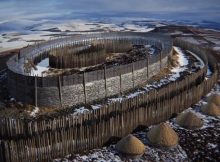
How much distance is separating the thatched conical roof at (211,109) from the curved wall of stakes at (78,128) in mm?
1758

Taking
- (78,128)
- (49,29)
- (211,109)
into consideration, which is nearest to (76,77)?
(78,128)

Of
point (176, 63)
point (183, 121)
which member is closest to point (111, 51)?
point (176, 63)

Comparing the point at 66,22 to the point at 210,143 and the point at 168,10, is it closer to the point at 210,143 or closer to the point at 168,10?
the point at 168,10

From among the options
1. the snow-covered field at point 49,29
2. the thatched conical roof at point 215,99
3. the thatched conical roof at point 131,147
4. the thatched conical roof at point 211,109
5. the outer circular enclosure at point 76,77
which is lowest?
the thatched conical roof at point 131,147

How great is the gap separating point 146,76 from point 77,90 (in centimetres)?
663

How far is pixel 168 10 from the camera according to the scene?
3445 inches

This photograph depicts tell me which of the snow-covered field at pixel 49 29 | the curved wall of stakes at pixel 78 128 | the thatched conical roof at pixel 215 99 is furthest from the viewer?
the snow-covered field at pixel 49 29

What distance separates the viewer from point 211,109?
1945 centimetres

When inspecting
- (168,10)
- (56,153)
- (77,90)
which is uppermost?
(168,10)

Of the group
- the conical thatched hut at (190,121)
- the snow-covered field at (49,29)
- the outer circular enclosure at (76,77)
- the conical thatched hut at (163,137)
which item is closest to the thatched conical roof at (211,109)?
the conical thatched hut at (190,121)

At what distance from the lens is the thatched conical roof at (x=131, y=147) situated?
15.0 metres

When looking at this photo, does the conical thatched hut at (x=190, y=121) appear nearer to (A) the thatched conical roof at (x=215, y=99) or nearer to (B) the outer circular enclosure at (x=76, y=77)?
(A) the thatched conical roof at (x=215, y=99)

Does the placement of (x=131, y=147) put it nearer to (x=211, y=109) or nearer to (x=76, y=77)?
(x=211, y=109)

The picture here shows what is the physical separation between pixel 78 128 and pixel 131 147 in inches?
103
